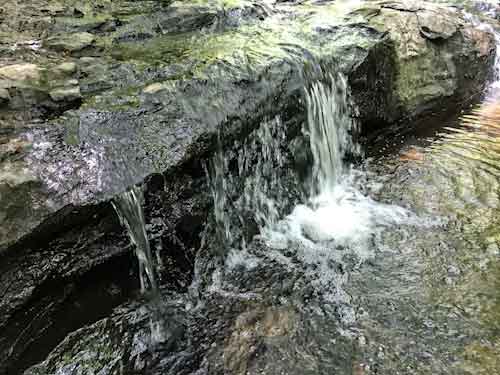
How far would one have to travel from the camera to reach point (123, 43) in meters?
5.67

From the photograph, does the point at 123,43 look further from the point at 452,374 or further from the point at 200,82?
the point at 452,374

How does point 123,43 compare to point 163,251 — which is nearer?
point 163,251

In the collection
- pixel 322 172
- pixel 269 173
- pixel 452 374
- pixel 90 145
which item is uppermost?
pixel 90 145

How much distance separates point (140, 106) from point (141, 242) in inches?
52.6

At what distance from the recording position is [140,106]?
4.07 metres

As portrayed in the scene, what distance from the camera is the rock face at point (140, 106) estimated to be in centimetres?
312

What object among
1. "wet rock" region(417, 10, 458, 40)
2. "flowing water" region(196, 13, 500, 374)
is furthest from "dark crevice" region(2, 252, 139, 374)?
"wet rock" region(417, 10, 458, 40)

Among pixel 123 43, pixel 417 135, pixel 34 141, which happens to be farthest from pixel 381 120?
pixel 34 141

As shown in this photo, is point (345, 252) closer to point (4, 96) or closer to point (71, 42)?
point (4, 96)

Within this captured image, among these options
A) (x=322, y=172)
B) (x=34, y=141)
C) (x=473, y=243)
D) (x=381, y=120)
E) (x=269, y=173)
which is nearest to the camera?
(x=34, y=141)

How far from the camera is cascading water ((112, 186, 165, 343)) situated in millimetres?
3383

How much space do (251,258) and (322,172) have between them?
1777mm

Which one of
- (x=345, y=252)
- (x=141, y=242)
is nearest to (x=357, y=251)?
(x=345, y=252)

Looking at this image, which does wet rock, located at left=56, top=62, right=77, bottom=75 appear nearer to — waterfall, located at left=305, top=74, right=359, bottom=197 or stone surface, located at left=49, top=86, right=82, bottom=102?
stone surface, located at left=49, top=86, right=82, bottom=102
